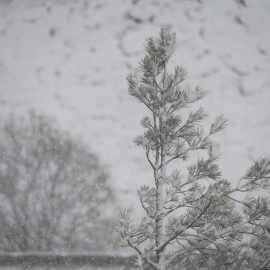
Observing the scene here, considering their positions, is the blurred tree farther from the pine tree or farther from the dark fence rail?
the pine tree

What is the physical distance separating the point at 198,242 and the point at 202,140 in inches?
51.6

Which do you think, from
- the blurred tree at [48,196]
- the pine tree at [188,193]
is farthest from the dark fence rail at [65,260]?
the pine tree at [188,193]

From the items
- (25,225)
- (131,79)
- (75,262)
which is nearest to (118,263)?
(75,262)

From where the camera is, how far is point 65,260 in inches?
248

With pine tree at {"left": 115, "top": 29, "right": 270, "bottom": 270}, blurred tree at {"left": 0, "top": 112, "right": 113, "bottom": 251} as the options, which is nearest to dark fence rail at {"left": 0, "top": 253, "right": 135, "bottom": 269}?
blurred tree at {"left": 0, "top": 112, "right": 113, "bottom": 251}

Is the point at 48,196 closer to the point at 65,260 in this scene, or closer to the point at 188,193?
the point at 65,260

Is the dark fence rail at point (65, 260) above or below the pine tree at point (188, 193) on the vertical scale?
below

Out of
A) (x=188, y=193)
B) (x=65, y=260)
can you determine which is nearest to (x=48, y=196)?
(x=65, y=260)

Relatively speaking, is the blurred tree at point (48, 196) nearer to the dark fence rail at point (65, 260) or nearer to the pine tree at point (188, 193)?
the dark fence rail at point (65, 260)

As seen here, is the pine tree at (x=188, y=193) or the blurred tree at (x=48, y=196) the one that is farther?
the blurred tree at (x=48, y=196)

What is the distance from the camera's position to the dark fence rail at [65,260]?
6277 millimetres

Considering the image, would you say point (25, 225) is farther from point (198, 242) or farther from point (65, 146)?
point (198, 242)

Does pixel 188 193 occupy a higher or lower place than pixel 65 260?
higher

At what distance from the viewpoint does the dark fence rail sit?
20.6 ft
